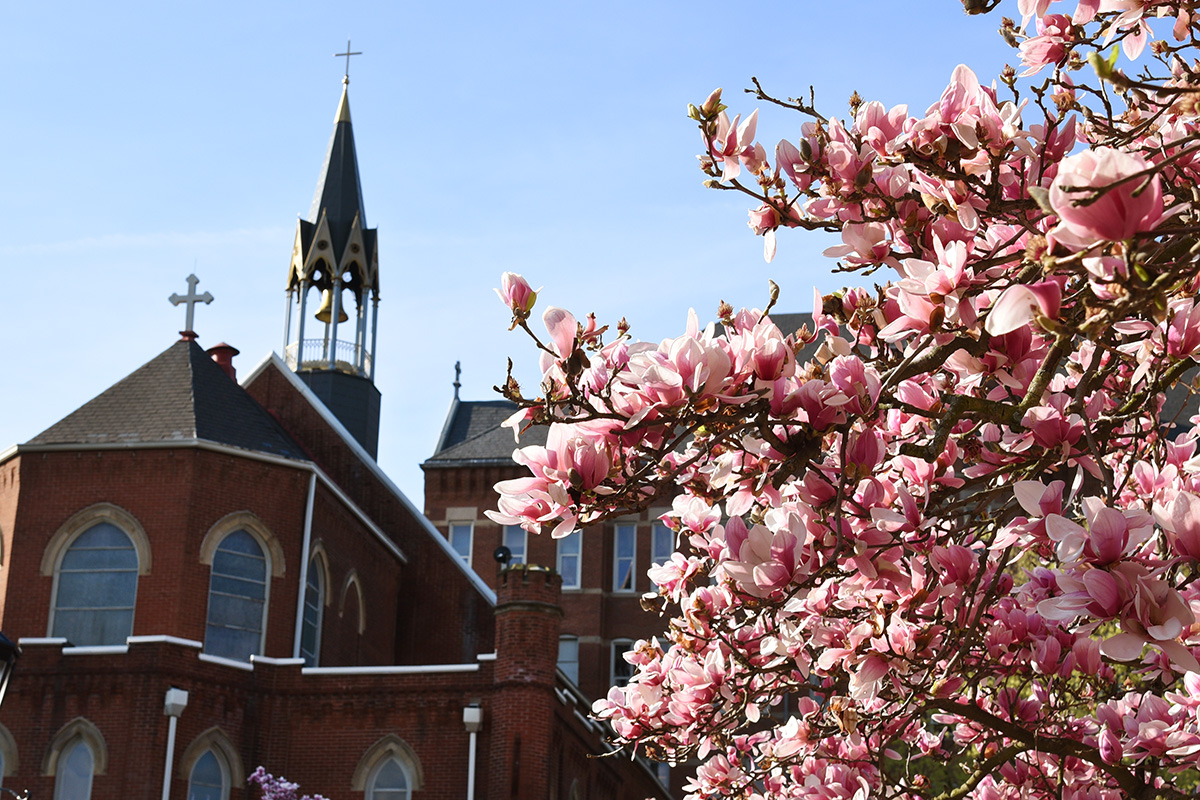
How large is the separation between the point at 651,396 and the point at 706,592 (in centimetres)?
233

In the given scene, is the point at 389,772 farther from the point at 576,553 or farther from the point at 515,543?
the point at 576,553

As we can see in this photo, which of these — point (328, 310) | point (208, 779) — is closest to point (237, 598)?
point (208, 779)

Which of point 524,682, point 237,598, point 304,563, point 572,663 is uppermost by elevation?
point 572,663

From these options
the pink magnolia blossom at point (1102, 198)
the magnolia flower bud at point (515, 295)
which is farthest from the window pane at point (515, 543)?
the pink magnolia blossom at point (1102, 198)

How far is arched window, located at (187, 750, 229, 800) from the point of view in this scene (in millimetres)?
21500

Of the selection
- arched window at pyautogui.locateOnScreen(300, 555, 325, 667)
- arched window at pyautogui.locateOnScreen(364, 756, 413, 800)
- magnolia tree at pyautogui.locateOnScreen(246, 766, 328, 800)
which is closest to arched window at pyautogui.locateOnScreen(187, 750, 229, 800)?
magnolia tree at pyautogui.locateOnScreen(246, 766, 328, 800)

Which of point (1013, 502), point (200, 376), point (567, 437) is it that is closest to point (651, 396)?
point (567, 437)

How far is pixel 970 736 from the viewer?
7074mm

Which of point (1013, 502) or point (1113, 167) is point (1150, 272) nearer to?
point (1113, 167)

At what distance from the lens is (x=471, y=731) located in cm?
2194

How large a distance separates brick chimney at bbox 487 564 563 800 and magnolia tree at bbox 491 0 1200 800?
15.7m

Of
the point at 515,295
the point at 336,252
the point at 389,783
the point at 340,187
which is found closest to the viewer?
the point at 515,295

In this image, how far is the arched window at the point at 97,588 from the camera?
22.9 meters

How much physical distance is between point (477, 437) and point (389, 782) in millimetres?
20002
